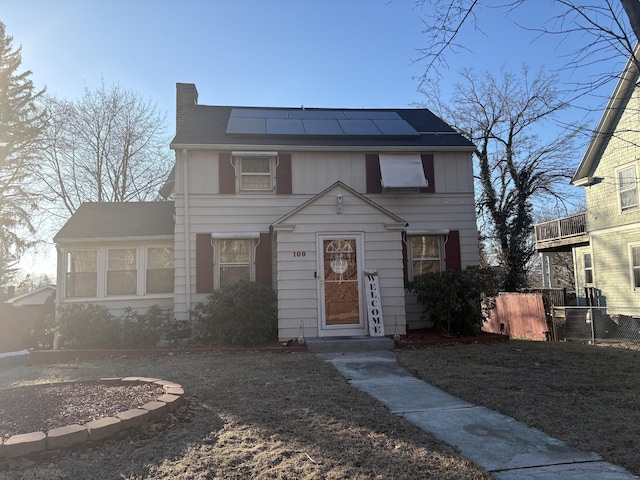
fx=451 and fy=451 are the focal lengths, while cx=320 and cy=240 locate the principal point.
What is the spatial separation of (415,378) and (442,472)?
350cm

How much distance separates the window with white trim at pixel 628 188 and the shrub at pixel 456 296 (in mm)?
7882

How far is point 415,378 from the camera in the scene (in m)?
6.68

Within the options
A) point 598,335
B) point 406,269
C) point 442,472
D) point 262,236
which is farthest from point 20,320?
point 598,335

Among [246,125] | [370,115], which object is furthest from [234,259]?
[370,115]

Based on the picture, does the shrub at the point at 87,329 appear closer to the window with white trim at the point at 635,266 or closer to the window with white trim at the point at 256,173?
the window with white trim at the point at 256,173

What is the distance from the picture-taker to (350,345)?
29.9ft

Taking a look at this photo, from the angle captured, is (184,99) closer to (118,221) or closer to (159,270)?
(118,221)

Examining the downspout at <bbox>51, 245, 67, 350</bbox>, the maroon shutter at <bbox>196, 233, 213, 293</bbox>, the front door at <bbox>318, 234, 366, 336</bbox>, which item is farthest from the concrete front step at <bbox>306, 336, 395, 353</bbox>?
Result: the downspout at <bbox>51, 245, 67, 350</bbox>

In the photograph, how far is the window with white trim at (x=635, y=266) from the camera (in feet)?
48.8

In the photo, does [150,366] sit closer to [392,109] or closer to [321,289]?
[321,289]

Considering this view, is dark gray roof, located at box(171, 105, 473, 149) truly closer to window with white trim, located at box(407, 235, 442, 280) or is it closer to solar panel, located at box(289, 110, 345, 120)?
solar panel, located at box(289, 110, 345, 120)

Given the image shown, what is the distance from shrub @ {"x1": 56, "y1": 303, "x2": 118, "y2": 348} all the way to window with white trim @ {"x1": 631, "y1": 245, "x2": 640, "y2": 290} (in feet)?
51.7

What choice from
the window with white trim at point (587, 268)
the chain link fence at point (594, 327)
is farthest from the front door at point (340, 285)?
the window with white trim at point (587, 268)

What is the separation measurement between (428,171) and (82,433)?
10.5 meters
